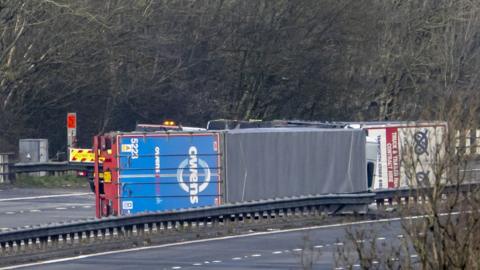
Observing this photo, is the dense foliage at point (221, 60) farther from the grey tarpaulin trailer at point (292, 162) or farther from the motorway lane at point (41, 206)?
the grey tarpaulin trailer at point (292, 162)

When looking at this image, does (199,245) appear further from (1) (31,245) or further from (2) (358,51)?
(2) (358,51)

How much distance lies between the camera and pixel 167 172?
26.2 metres

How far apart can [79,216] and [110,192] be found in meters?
1.75

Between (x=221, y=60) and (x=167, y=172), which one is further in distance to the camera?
(x=221, y=60)

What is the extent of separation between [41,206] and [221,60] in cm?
1913

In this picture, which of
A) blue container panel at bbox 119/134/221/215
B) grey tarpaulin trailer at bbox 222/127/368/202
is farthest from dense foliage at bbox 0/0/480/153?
blue container panel at bbox 119/134/221/215

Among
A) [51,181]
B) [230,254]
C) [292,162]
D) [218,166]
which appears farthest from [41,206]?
[230,254]

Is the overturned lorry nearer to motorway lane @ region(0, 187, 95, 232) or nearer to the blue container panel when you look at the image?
the blue container panel

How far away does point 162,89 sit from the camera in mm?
46938

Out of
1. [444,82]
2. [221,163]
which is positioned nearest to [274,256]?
[221,163]

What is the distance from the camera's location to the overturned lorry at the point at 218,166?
85.1 feet

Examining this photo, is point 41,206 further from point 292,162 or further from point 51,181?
point 51,181

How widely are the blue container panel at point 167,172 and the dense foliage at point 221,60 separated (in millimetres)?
15166

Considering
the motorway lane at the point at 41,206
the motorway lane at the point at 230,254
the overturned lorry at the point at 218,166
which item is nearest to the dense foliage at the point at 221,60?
the motorway lane at the point at 41,206
